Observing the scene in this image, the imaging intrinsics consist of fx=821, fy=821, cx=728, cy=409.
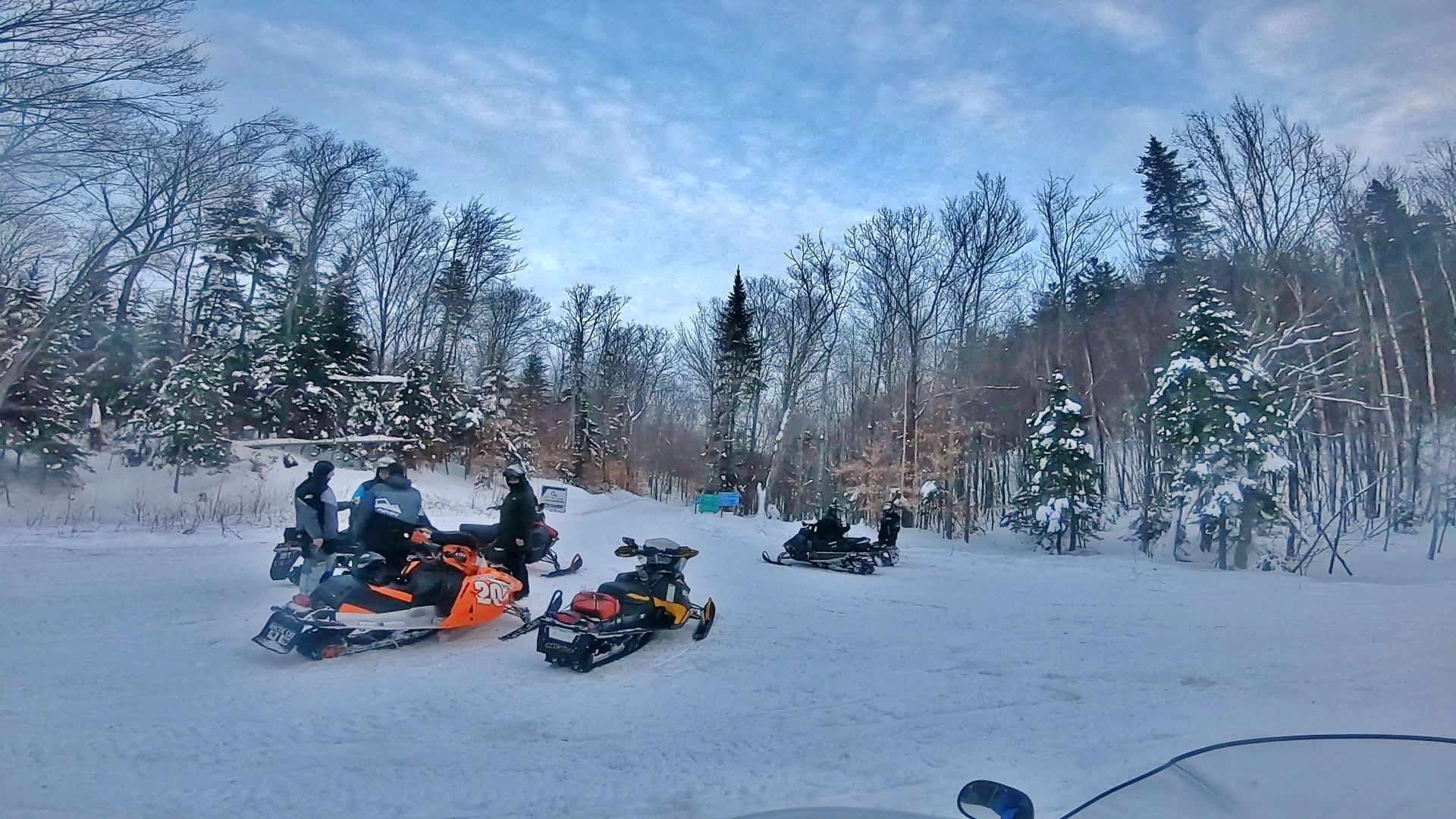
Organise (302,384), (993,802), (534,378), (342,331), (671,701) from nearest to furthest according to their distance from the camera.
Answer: (993,802), (671,701), (302,384), (342,331), (534,378)

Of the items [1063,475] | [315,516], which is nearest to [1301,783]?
[315,516]

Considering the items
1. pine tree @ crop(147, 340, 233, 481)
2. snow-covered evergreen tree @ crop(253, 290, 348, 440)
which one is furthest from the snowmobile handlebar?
snow-covered evergreen tree @ crop(253, 290, 348, 440)

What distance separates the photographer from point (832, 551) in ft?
47.4

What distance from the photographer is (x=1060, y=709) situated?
5566 mm

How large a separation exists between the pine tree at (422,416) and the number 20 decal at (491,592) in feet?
74.6

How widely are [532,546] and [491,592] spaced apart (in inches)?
66.9

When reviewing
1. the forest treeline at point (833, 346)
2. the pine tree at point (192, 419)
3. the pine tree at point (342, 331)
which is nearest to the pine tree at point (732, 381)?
the forest treeline at point (833, 346)

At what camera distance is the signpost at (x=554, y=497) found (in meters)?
20.3

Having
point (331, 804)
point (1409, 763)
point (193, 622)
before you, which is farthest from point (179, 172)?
point (1409, 763)

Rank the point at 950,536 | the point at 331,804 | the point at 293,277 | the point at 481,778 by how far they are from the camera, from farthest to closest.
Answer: the point at 950,536, the point at 293,277, the point at 481,778, the point at 331,804

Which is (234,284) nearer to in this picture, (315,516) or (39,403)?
(39,403)

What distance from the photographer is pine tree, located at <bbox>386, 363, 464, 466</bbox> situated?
28.8 meters

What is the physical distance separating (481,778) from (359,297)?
33.9 metres

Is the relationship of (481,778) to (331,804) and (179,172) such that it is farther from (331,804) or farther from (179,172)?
(179,172)
